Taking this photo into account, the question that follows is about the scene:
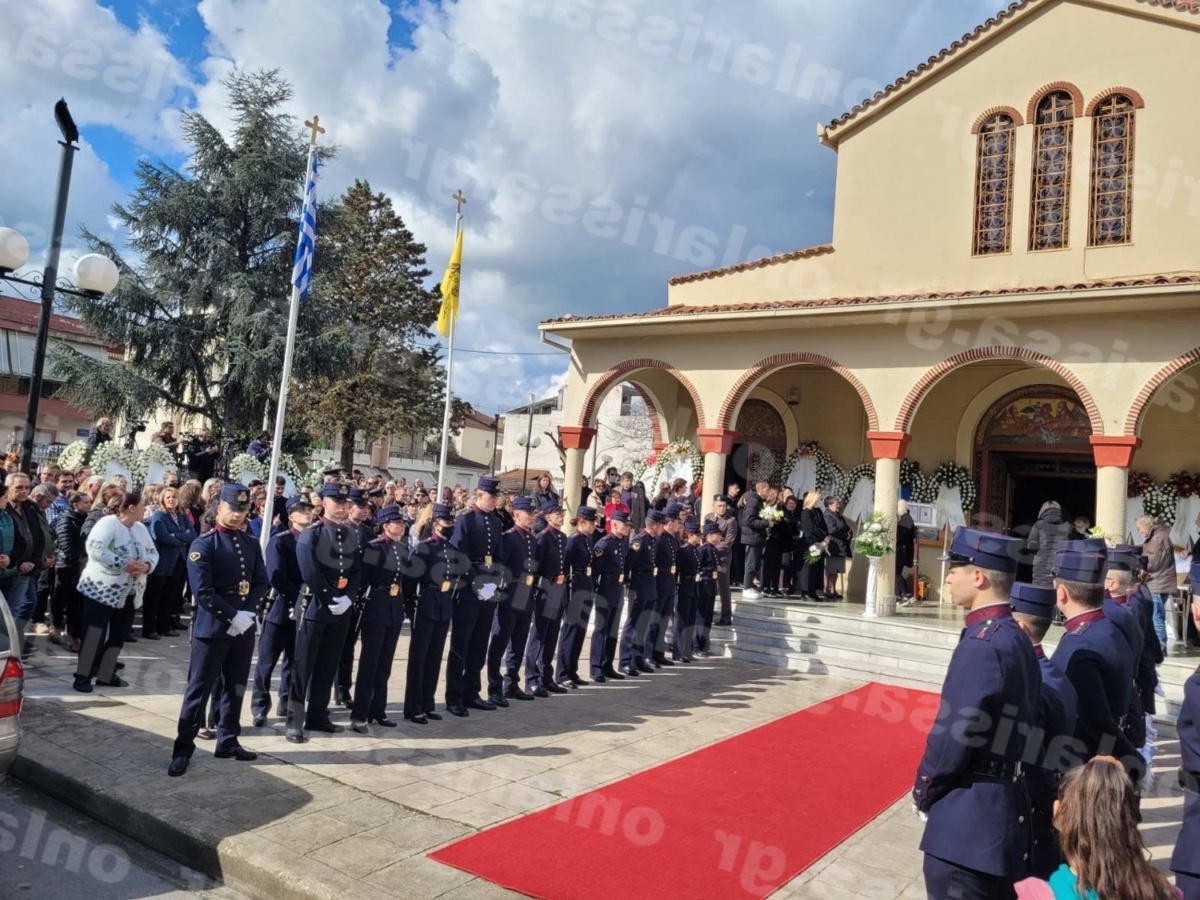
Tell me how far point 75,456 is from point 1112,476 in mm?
15859

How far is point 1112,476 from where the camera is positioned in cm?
1122

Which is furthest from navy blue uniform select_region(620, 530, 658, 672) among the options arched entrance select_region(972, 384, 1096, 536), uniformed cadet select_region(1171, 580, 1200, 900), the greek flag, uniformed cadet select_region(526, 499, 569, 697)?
arched entrance select_region(972, 384, 1096, 536)

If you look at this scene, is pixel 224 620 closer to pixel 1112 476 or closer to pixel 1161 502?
pixel 1112 476

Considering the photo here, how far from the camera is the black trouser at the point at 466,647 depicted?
786 cm

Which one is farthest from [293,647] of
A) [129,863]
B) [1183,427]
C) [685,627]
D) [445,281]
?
[1183,427]

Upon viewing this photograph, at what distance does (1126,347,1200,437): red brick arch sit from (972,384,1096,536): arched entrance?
9.32 ft

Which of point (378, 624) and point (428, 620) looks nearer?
point (378, 624)

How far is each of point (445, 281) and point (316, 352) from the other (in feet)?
35.6

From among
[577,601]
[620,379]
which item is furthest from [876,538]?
[620,379]

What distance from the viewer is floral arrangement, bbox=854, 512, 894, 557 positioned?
40.5ft

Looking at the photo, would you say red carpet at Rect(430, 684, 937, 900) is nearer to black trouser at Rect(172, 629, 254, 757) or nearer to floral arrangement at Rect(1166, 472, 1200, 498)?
black trouser at Rect(172, 629, 254, 757)

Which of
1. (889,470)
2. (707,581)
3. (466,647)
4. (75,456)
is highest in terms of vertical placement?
(889,470)

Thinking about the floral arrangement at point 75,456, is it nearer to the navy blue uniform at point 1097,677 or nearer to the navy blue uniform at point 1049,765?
the navy blue uniform at point 1097,677

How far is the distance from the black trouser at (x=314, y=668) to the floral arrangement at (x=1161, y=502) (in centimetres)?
1211
